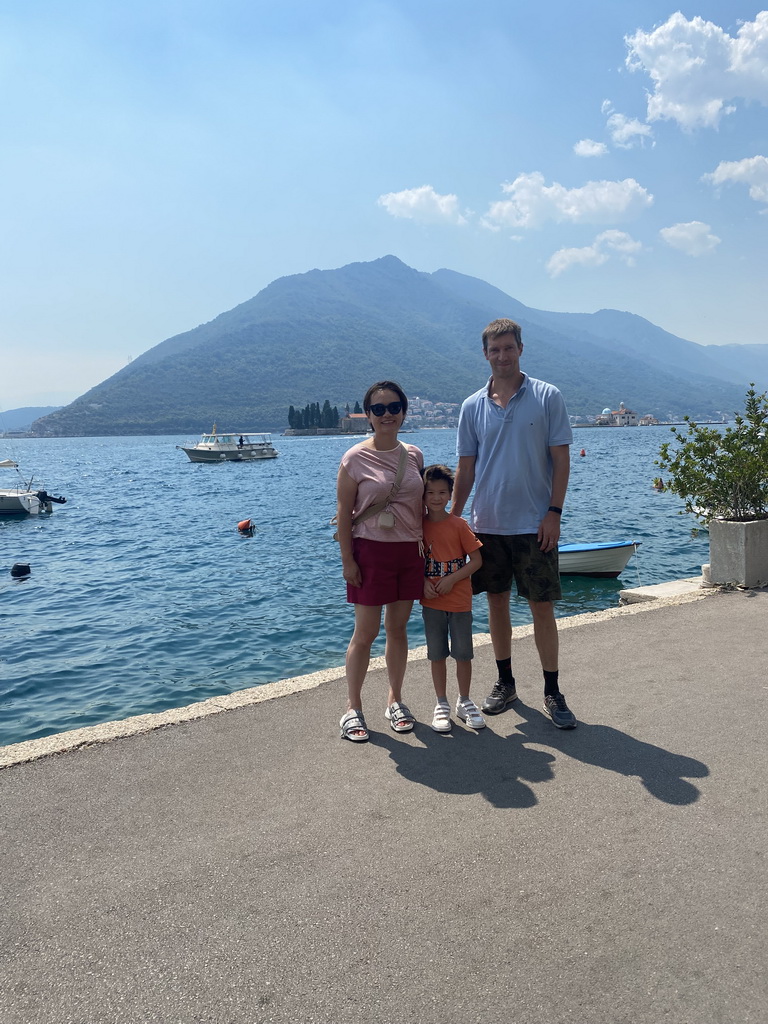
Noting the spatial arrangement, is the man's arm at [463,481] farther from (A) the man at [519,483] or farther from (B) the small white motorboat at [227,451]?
(B) the small white motorboat at [227,451]

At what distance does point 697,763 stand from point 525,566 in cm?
137

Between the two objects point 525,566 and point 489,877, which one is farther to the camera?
point 525,566

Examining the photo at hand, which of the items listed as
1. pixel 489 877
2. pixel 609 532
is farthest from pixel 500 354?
pixel 609 532

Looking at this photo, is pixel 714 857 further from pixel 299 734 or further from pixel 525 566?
pixel 299 734

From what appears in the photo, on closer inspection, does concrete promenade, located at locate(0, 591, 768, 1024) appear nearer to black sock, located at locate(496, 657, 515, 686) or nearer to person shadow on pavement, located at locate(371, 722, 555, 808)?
person shadow on pavement, located at locate(371, 722, 555, 808)

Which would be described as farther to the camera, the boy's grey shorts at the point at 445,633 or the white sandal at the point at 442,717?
the boy's grey shorts at the point at 445,633

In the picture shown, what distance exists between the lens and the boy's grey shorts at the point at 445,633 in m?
4.37

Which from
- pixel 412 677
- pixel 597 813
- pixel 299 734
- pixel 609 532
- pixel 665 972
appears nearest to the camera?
pixel 665 972

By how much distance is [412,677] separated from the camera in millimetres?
5102

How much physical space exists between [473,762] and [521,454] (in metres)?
1.75

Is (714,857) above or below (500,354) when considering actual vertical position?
below

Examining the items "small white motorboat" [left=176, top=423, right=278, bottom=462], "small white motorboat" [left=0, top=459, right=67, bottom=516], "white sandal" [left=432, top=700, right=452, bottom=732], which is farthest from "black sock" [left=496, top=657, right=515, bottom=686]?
"small white motorboat" [left=176, top=423, right=278, bottom=462]

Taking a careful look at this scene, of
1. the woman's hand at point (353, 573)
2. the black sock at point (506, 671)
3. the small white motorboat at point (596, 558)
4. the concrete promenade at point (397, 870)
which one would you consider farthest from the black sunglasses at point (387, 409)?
the small white motorboat at point (596, 558)

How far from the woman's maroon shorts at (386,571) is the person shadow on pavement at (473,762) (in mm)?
798
